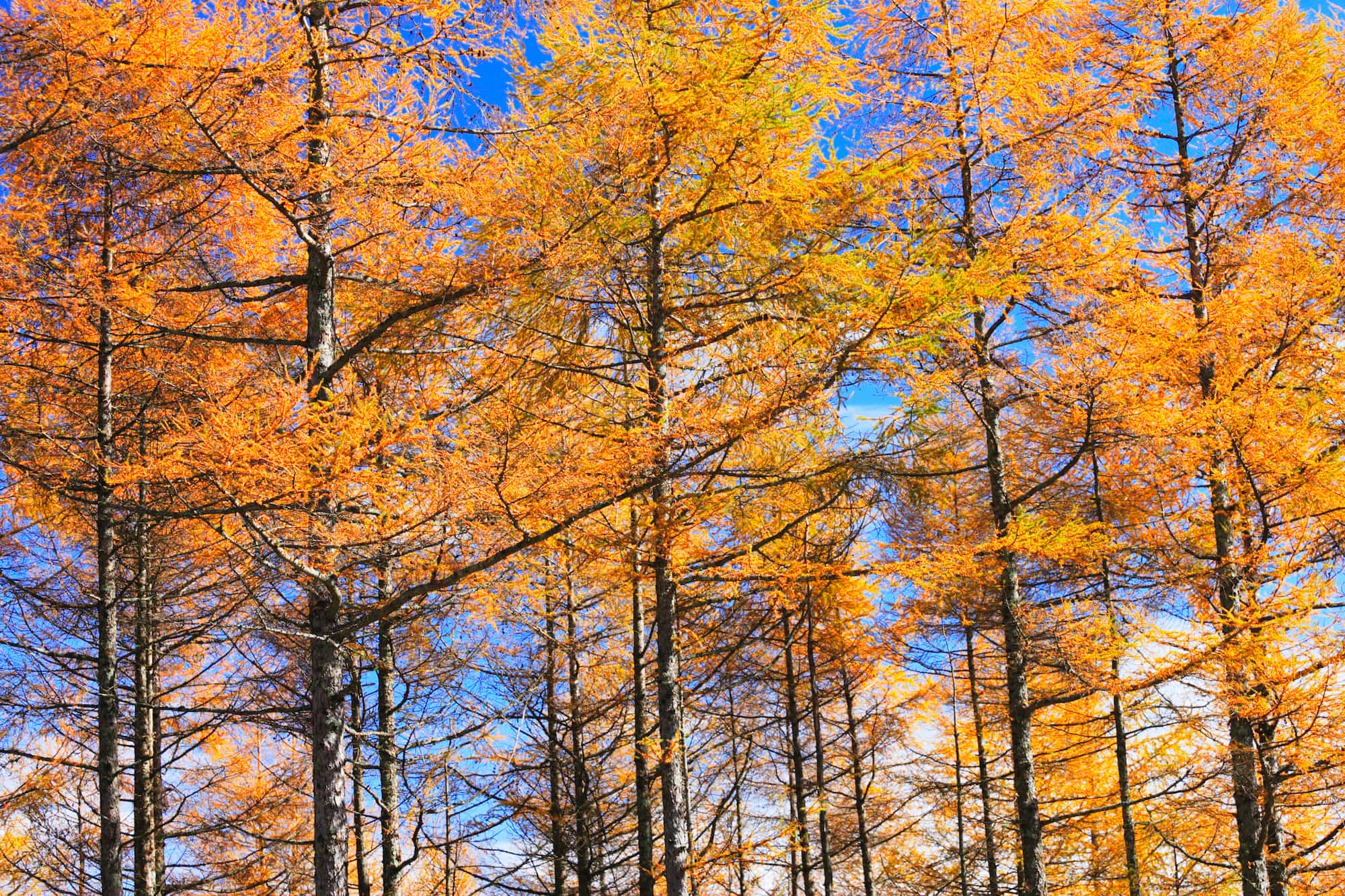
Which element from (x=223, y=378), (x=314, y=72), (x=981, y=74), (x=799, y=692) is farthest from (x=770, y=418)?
(x=799, y=692)

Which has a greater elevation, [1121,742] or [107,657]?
[107,657]

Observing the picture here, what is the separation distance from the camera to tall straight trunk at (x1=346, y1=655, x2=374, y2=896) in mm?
9859

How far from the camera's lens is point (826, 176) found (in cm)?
862

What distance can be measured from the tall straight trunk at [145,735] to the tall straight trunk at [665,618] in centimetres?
558

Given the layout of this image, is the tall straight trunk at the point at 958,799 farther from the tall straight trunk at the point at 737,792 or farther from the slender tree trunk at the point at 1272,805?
the slender tree trunk at the point at 1272,805

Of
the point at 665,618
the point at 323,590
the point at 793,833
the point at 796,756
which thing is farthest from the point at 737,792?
the point at 323,590

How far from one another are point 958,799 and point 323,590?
10940mm

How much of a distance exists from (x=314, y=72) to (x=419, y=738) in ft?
21.7

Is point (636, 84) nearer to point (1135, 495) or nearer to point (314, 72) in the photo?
point (314, 72)

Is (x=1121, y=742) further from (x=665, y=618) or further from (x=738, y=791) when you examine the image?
(x=665, y=618)

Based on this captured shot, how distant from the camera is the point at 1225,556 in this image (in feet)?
35.3

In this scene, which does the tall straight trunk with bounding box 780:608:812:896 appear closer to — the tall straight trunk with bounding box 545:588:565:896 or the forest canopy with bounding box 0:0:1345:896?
the forest canopy with bounding box 0:0:1345:896

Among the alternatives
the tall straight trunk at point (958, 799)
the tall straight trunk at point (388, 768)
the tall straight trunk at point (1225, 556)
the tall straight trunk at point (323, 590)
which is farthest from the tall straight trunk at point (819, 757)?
the tall straight trunk at point (323, 590)

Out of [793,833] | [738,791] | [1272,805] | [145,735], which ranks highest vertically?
[145,735]
